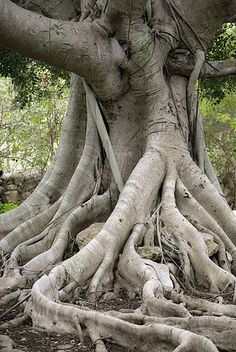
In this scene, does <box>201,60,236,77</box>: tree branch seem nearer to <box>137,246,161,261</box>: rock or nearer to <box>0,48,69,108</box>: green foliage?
<box>0,48,69,108</box>: green foliage

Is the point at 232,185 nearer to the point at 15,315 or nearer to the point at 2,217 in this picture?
the point at 2,217

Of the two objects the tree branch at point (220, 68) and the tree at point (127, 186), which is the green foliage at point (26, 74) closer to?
the tree at point (127, 186)

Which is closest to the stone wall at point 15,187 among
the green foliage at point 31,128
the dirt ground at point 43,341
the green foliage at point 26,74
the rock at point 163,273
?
the green foliage at point 31,128

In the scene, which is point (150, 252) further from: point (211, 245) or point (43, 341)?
point (43, 341)

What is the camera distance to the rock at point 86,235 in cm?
583

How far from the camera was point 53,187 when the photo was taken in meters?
7.26

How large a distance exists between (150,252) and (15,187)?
9.69m

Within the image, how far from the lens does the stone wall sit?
47.3ft

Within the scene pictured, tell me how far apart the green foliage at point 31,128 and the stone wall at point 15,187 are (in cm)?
55

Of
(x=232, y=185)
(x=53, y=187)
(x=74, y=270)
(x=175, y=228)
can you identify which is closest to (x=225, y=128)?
(x=232, y=185)

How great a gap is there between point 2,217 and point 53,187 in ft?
2.58

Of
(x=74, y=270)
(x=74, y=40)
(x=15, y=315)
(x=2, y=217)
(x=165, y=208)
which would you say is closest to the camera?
(x=15, y=315)

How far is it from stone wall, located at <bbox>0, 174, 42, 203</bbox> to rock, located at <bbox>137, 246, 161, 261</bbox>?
9.26 m

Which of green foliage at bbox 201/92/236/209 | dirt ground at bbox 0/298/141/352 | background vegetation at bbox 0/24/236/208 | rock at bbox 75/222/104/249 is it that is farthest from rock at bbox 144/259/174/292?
green foliage at bbox 201/92/236/209
